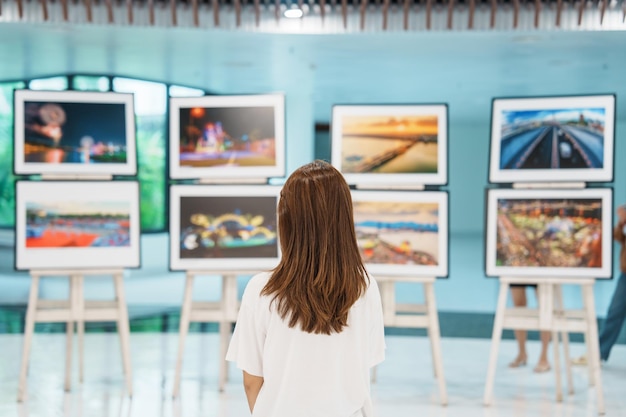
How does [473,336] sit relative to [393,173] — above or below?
below

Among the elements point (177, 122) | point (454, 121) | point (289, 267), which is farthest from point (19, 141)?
point (454, 121)

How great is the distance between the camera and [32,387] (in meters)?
5.00

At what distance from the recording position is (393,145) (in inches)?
197

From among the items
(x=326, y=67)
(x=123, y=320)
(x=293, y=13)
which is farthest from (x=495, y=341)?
(x=326, y=67)

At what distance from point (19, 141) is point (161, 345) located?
2106 millimetres

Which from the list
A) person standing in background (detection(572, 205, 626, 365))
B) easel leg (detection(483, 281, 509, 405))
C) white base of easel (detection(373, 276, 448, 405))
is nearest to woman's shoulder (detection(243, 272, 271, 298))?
white base of easel (detection(373, 276, 448, 405))

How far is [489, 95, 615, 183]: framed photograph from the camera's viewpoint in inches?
188

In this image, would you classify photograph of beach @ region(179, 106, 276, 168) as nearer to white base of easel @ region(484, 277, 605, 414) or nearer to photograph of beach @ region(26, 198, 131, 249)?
photograph of beach @ region(26, 198, 131, 249)

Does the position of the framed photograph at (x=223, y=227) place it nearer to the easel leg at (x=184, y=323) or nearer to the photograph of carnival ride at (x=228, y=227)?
the photograph of carnival ride at (x=228, y=227)

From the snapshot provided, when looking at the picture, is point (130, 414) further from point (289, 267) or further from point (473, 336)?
point (473, 336)

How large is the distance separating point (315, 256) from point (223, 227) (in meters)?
3.14

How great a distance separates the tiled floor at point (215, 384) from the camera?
14.9ft

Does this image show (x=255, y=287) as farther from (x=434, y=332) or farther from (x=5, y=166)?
(x=5, y=166)

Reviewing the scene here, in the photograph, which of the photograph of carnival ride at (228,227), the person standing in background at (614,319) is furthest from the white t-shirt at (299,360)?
the person standing in background at (614,319)
